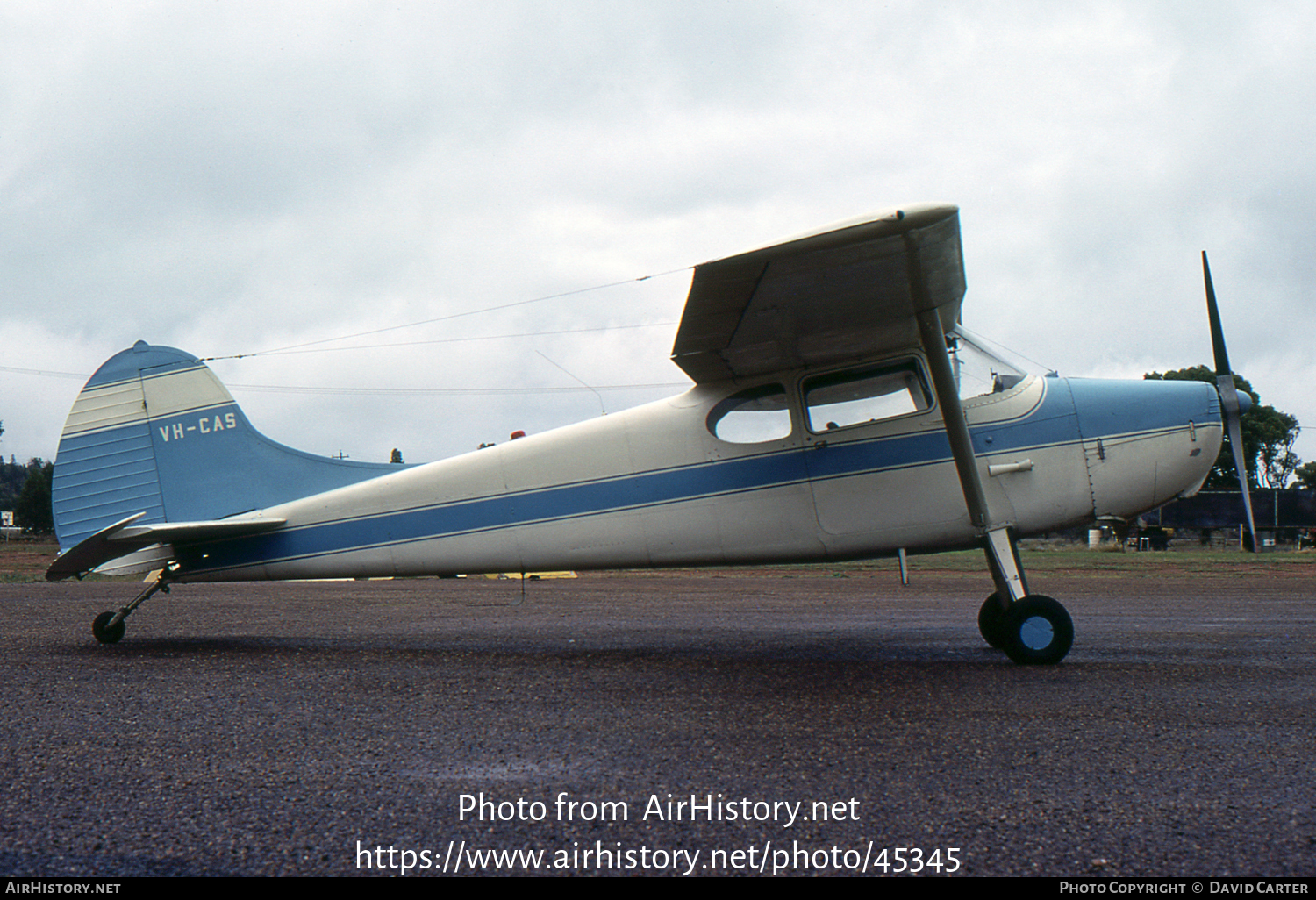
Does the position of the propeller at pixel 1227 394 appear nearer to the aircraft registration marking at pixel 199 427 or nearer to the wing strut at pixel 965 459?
the wing strut at pixel 965 459

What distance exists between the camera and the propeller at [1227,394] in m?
6.46

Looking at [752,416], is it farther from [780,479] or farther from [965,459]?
[965,459]

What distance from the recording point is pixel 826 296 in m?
5.64

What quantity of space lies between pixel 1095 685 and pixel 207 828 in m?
4.89

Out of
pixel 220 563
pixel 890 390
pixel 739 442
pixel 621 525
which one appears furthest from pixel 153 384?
pixel 890 390

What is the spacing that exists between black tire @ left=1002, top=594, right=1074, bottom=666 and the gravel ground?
0.46ft

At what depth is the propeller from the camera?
6457mm

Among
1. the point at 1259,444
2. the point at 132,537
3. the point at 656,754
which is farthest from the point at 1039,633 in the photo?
the point at 1259,444

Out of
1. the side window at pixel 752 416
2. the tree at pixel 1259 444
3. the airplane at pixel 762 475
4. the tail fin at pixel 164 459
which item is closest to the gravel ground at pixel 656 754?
the airplane at pixel 762 475

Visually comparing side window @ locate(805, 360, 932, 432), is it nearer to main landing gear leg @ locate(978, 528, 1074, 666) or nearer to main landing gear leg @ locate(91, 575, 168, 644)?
main landing gear leg @ locate(978, 528, 1074, 666)

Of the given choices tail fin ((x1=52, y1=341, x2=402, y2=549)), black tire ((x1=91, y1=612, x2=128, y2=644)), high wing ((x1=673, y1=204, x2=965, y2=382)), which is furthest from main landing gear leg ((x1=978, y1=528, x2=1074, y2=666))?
black tire ((x1=91, y1=612, x2=128, y2=644))

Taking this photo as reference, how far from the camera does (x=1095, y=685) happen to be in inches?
201

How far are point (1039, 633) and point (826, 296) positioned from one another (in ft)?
9.53

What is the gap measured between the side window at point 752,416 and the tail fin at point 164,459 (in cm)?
307
